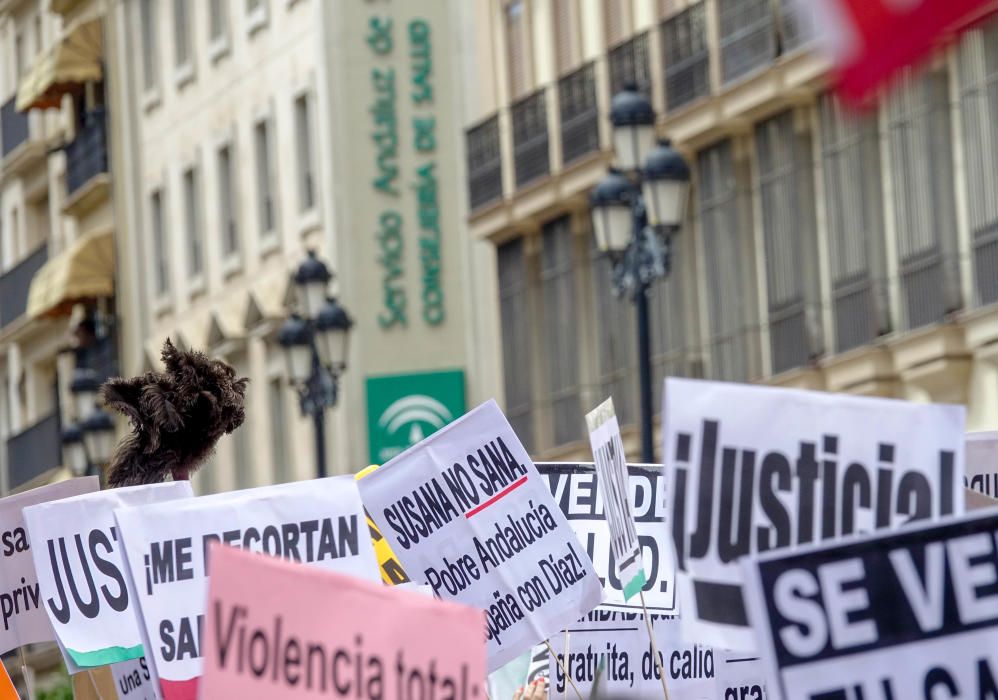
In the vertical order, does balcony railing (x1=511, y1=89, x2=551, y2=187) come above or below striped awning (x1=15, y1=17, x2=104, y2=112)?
below

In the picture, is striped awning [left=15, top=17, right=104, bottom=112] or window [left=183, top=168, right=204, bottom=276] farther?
striped awning [left=15, top=17, right=104, bottom=112]

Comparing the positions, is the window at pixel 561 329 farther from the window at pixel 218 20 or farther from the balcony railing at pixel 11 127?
the balcony railing at pixel 11 127

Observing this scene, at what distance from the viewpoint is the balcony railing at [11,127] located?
5497cm

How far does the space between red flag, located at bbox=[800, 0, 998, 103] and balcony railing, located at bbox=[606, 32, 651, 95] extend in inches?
1015

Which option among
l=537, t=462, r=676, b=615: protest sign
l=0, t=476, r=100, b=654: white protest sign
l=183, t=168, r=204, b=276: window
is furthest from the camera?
l=183, t=168, r=204, b=276: window

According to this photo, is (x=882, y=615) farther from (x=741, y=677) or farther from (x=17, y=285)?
(x=17, y=285)

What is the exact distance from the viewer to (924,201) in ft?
77.8

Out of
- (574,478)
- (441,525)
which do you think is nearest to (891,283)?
(574,478)

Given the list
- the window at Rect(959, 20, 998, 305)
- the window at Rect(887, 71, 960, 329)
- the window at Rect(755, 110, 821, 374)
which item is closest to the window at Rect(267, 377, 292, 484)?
the window at Rect(755, 110, 821, 374)

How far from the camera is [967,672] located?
488 centimetres

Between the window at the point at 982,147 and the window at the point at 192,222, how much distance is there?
22.9 metres

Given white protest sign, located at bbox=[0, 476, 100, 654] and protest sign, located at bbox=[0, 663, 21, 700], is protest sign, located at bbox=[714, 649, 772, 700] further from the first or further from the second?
protest sign, located at bbox=[0, 663, 21, 700]

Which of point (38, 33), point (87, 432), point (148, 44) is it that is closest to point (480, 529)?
point (87, 432)

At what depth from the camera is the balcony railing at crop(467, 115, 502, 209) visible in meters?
33.1
